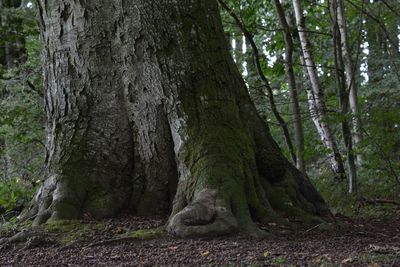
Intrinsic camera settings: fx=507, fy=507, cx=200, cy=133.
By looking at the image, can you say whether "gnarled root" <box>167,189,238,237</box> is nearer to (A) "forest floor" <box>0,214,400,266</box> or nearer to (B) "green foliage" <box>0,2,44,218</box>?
(A) "forest floor" <box>0,214,400,266</box>

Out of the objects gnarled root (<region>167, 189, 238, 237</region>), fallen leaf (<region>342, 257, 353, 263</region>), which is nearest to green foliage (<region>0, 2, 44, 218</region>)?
gnarled root (<region>167, 189, 238, 237</region>)

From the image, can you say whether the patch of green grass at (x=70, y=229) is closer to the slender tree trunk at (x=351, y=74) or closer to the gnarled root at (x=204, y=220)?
the gnarled root at (x=204, y=220)

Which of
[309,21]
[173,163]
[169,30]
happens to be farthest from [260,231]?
[309,21]

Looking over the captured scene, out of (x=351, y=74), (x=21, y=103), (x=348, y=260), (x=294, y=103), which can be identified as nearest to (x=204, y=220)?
(x=348, y=260)

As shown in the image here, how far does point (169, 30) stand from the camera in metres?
5.35

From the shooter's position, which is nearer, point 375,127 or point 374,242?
point 374,242

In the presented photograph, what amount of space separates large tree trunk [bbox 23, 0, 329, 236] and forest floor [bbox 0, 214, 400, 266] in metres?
0.35

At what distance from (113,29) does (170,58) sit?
81 centimetres

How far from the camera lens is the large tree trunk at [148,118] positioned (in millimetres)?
5051

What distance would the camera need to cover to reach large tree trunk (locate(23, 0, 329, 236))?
5051 millimetres

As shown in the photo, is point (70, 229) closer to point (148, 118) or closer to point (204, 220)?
point (204, 220)

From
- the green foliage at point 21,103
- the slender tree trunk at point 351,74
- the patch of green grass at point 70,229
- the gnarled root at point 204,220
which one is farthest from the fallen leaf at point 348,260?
the green foliage at point 21,103

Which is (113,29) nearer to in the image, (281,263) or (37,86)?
(281,263)

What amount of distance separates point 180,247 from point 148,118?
180cm
